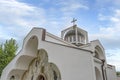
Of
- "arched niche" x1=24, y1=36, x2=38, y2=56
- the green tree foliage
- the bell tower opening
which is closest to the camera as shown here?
"arched niche" x1=24, y1=36, x2=38, y2=56

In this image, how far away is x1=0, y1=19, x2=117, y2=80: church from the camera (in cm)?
802

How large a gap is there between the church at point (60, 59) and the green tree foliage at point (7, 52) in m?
4.73

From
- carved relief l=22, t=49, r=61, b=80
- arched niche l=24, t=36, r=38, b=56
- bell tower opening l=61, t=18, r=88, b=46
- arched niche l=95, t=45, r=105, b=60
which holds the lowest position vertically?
carved relief l=22, t=49, r=61, b=80

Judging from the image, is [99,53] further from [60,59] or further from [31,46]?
[31,46]

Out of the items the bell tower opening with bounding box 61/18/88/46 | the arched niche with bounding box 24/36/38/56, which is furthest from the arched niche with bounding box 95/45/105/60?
the arched niche with bounding box 24/36/38/56

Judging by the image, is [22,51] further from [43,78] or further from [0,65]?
[0,65]

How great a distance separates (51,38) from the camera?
36.9 ft

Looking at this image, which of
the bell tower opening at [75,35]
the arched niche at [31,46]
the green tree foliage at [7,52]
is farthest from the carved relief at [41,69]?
the green tree foliage at [7,52]

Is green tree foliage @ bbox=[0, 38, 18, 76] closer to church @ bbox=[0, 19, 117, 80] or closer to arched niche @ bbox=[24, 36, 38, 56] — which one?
church @ bbox=[0, 19, 117, 80]

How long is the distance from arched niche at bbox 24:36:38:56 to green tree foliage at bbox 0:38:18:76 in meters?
6.77

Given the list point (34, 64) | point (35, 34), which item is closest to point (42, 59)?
point (34, 64)

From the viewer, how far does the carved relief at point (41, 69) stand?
1037 cm

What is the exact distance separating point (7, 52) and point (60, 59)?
11918 mm

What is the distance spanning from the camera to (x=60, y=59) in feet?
28.7
